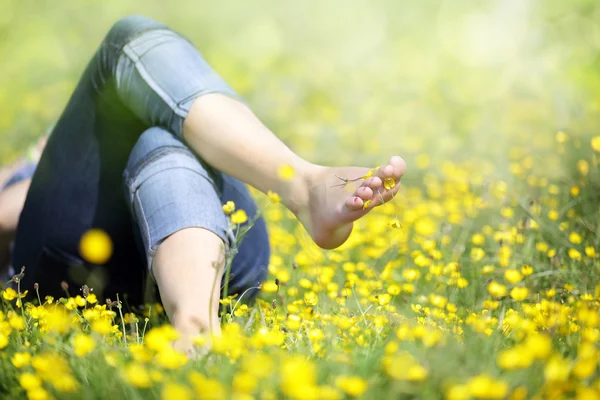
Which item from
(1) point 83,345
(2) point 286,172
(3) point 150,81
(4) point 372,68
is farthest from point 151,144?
(4) point 372,68

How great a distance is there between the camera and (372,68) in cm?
514

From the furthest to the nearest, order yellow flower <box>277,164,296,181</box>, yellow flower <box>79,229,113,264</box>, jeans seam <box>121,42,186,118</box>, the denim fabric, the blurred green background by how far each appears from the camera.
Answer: the blurred green background < the denim fabric < yellow flower <box>79,229,113,264</box> < jeans seam <box>121,42,186,118</box> < yellow flower <box>277,164,296,181</box>

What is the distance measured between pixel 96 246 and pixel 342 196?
0.58 meters

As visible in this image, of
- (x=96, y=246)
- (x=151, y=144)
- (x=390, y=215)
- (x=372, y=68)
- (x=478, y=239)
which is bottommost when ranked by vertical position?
(x=372, y=68)

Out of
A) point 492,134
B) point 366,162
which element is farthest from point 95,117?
point 492,134

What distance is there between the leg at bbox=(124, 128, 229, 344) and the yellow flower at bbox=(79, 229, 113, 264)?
20 cm

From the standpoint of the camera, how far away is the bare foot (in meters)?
1.20

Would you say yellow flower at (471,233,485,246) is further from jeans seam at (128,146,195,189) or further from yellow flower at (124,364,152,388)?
yellow flower at (124,364,152,388)

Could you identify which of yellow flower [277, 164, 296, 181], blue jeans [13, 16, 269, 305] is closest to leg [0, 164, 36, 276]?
blue jeans [13, 16, 269, 305]

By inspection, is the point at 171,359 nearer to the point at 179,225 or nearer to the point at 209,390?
the point at 209,390

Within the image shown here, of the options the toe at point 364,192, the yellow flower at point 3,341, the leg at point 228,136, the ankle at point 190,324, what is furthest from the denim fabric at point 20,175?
the toe at point 364,192

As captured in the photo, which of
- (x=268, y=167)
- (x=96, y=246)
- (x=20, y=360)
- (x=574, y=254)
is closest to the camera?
(x=20, y=360)

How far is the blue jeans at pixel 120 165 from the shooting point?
1.35 meters

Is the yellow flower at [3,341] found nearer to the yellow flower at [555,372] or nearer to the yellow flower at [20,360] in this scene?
the yellow flower at [20,360]
